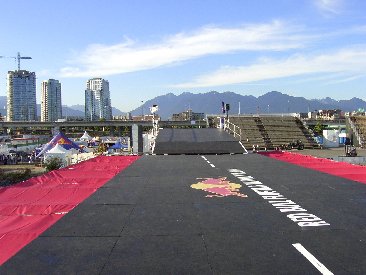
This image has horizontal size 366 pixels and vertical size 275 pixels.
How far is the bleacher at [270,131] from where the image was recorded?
4934 cm

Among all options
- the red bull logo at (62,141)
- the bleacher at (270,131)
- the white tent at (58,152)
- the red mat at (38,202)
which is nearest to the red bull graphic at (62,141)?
the red bull logo at (62,141)

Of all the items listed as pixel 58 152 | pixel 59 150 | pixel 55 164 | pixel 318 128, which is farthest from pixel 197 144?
pixel 318 128

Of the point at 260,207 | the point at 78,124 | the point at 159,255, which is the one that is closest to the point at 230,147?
the point at 260,207

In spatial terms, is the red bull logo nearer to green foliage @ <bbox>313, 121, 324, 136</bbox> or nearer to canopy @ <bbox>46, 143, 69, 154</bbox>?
canopy @ <bbox>46, 143, 69, 154</bbox>

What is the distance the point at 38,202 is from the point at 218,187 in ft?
16.3

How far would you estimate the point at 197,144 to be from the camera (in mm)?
24094

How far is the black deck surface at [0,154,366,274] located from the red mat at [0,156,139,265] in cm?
32

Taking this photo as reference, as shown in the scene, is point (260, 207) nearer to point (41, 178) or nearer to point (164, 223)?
point (164, 223)

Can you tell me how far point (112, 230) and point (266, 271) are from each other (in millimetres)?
2898

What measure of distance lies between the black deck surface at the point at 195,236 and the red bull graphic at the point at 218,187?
13.2 inches

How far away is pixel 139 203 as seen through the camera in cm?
851

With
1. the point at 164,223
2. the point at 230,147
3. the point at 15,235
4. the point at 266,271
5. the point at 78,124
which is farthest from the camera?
the point at 78,124

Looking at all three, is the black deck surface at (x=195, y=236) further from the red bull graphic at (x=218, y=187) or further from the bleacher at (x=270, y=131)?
the bleacher at (x=270, y=131)

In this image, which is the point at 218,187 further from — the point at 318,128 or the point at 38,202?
the point at 318,128
